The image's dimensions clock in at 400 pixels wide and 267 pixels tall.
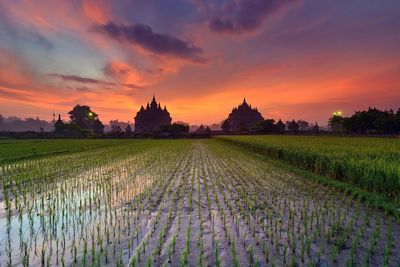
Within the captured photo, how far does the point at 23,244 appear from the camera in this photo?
4.89 metres

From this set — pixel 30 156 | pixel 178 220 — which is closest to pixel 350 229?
pixel 178 220

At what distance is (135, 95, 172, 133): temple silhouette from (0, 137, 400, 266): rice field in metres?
120

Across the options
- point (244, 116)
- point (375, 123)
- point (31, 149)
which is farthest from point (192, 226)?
point (244, 116)

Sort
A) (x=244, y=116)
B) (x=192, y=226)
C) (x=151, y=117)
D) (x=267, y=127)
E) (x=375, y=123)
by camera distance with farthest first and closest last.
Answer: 1. (x=244, y=116)
2. (x=151, y=117)
3. (x=267, y=127)
4. (x=375, y=123)
5. (x=192, y=226)

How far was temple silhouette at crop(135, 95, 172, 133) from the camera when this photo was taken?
130125 millimetres

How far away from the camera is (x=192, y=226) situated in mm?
5730

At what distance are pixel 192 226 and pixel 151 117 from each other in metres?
128

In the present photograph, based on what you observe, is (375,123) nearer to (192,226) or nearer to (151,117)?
(192,226)

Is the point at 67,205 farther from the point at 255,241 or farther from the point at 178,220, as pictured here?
the point at 255,241

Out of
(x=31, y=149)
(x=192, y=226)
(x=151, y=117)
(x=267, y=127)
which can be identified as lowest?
(x=192, y=226)

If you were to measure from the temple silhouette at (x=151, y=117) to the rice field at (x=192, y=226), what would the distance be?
12039cm

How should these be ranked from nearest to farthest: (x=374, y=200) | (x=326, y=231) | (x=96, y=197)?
(x=326, y=231) < (x=374, y=200) < (x=96, y=197)

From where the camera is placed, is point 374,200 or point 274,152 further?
point 274,152

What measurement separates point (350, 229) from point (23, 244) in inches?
251
